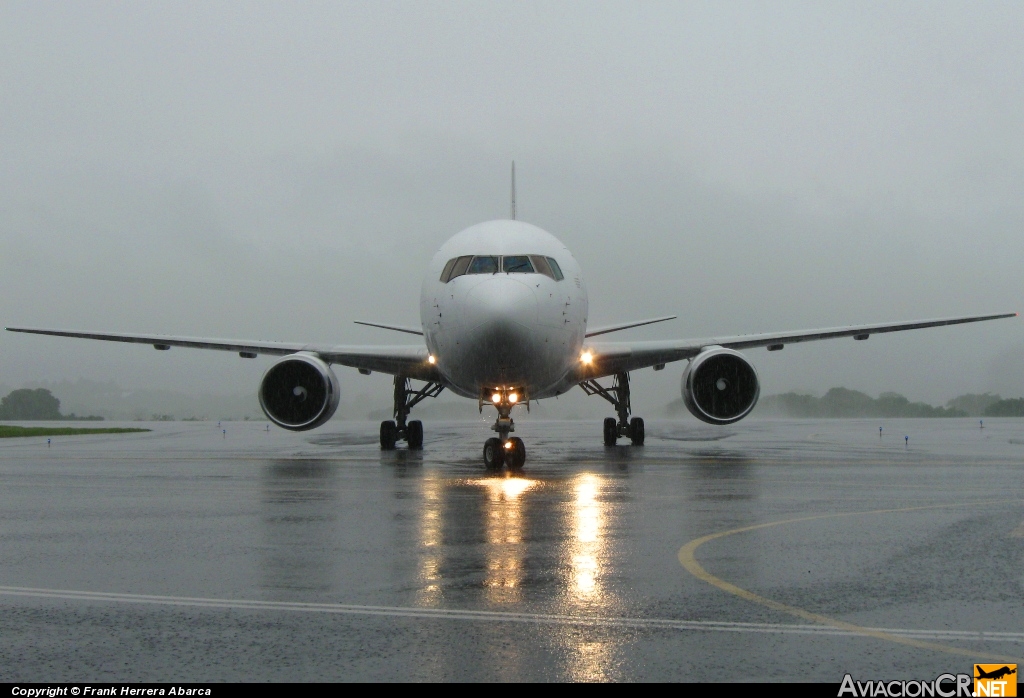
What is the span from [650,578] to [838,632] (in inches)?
69.5

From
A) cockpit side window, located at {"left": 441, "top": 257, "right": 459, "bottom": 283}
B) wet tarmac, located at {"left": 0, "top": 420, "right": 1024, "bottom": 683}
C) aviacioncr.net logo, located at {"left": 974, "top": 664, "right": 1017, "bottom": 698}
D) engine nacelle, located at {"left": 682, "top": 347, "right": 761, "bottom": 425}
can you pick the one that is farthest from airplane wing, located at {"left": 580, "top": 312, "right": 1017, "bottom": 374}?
aviacioncr.net logo, located at {"left": 974, "top": 664, "right": 1017, "bottom": 698}

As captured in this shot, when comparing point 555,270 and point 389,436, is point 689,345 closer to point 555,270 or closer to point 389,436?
point 555,270

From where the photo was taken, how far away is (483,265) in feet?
56.5

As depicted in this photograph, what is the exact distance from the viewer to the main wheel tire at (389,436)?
78.9 feet

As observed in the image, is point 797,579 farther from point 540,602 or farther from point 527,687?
point 527,687

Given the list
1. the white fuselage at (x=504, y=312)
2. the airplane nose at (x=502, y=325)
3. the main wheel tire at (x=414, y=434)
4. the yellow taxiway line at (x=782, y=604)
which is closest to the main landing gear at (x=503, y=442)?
the white fuselage at (x=504, y=312)

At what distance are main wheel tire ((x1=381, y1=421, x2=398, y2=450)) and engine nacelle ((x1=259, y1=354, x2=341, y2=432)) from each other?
3036 millimetres

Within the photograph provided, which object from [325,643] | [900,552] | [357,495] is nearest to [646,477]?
[357,495]

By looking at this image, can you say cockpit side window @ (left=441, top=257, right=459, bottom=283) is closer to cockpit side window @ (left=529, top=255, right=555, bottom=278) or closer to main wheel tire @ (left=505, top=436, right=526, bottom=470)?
cockpit side window @ (left=529, top=255, right=555, bottom=278)

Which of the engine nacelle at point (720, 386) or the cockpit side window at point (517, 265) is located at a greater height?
the cockpit side window at point (517, 265)

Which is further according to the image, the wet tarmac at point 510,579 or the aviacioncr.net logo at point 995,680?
the wet tarmac at point 510,579

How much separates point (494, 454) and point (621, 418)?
32.1 feet

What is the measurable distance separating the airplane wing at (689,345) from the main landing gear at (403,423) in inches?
167

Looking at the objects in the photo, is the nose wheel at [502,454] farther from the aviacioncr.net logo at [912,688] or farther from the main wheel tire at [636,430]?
the aviacioncr.net logo at [912,688]
